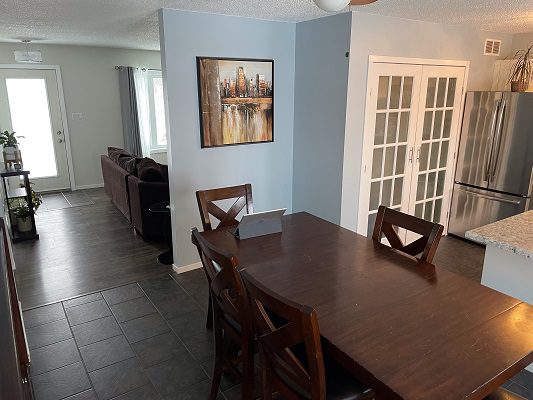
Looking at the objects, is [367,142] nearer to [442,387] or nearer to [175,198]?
[175,198]

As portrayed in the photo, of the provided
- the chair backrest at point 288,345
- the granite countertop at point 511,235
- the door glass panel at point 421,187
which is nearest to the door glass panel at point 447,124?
the door glass panel at point 421,187

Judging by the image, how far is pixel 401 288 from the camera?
1687mm

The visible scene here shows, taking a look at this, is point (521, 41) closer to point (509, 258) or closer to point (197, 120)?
point (509, 258)

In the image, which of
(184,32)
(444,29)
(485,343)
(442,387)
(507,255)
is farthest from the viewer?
(444,29)

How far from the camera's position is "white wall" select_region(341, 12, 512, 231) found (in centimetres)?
334

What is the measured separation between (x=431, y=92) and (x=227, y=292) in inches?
126

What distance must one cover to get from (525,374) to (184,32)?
11.3 ft

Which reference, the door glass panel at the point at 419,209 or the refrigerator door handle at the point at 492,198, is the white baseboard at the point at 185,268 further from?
the refrigerator door handle at the point at 492,198

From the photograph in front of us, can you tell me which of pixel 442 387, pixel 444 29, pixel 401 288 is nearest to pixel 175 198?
pixel 401 288

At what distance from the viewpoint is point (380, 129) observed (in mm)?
3717

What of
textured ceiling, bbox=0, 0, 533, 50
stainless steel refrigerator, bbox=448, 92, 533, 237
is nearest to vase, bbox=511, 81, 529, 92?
stainless steel refrigerator, bbox=448, 92, 533, 237

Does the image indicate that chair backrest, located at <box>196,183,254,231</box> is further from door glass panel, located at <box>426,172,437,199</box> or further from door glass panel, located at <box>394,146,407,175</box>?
door glass panel, located at <box>426,172,437,199</box>

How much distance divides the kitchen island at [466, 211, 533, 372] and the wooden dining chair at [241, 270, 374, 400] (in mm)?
1109

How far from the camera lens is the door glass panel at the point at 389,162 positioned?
385 cm
